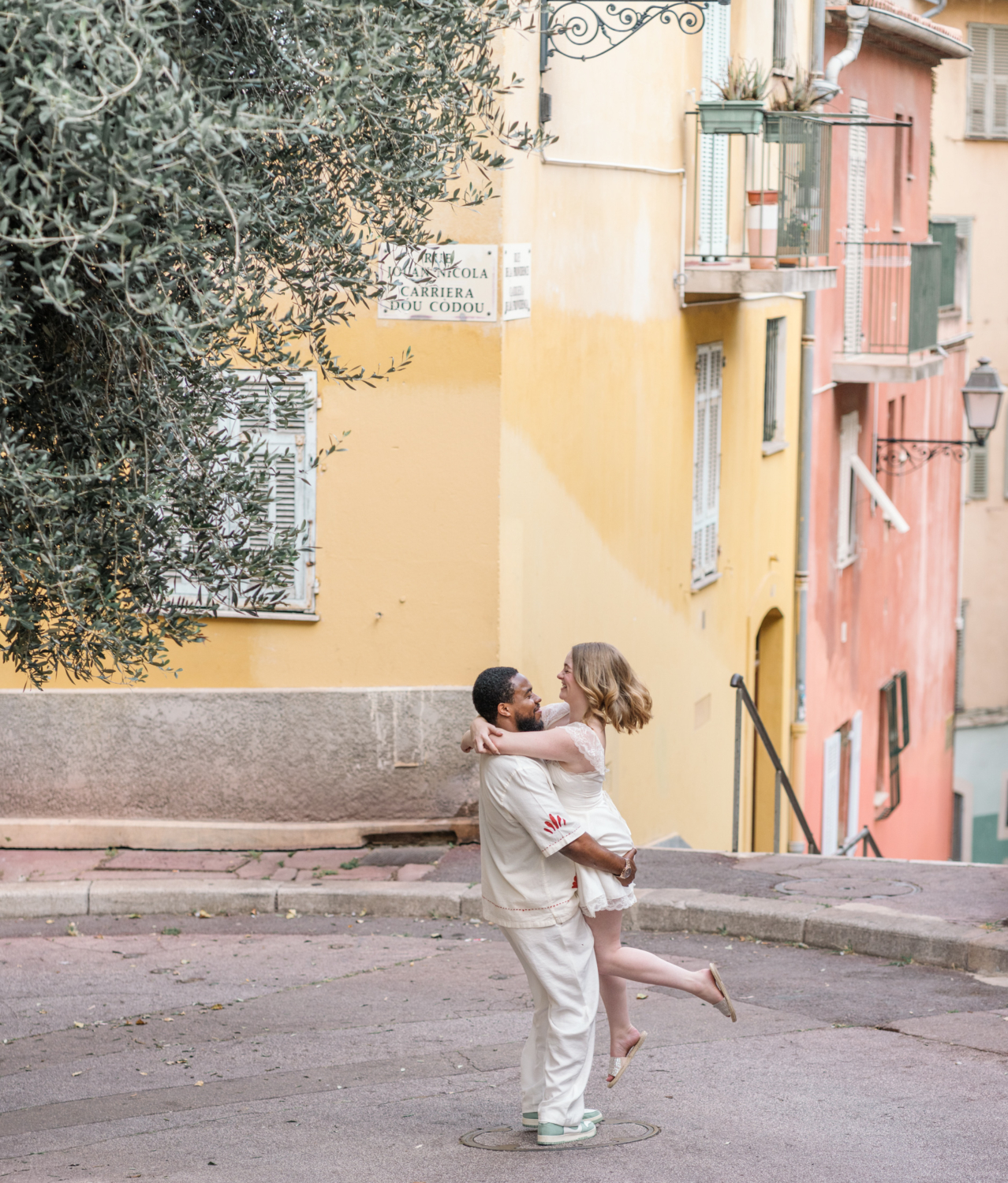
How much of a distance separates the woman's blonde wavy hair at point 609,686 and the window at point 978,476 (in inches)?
978

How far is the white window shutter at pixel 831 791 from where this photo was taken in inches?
722

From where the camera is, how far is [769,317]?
1620cm

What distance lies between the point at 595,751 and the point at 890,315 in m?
13.6

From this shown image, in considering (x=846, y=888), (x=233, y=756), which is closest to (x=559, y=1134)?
(x=846, y=888)

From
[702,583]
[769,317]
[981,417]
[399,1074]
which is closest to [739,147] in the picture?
[769,317]

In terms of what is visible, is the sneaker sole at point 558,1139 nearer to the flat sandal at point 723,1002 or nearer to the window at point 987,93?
the flat sandal at point 723,1002

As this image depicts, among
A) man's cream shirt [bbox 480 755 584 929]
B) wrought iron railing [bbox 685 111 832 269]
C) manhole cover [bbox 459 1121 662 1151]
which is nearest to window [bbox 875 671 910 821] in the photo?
wrought iron railing [bbox 685 111 832 269]

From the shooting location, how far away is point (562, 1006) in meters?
5.43

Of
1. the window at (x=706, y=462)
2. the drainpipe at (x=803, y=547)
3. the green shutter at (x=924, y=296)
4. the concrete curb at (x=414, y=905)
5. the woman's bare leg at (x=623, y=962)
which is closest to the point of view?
the woman's bare leg at (x=623, y=962)

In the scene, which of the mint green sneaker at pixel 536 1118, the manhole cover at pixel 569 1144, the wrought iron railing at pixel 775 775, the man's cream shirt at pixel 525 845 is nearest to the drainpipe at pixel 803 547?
the wrought iron railing at pixel 775 775

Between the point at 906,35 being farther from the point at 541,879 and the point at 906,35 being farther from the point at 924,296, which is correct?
the point at 541,879

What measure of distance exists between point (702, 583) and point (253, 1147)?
354 inches

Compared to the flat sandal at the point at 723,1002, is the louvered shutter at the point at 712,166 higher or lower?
higher

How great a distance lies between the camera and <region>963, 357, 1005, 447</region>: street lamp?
17750mm
